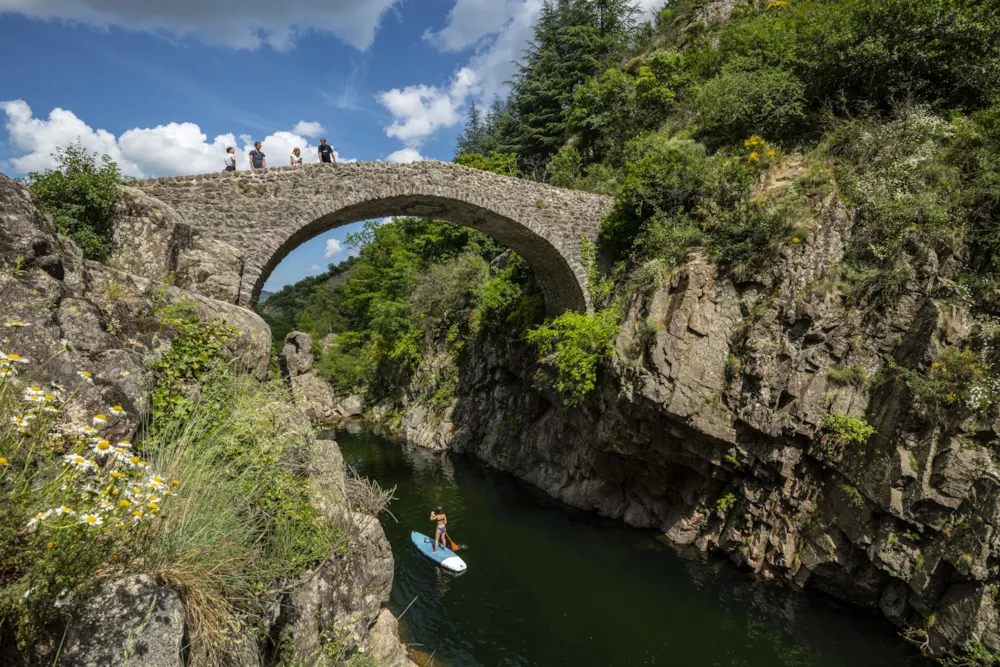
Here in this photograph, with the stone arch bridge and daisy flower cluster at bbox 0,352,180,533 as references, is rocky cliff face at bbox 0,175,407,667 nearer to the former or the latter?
daisy flower cluster at bbox 0,352,180,533

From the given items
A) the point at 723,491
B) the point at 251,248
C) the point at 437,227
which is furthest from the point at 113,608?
the point at 437,227

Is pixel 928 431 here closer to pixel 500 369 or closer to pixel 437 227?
pixel 500 369

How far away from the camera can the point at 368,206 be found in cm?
1107

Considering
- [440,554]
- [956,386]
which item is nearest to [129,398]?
[440,554]

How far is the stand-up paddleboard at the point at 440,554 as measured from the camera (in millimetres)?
9648

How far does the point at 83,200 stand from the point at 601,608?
10.3 m

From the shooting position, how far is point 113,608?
7.34 ft

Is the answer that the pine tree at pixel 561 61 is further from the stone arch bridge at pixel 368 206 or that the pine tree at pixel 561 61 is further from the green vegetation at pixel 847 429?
the green vegetation at pixel 847 429

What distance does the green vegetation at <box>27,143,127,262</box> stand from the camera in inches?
276

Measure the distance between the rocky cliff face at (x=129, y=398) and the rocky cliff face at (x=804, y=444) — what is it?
6679mm

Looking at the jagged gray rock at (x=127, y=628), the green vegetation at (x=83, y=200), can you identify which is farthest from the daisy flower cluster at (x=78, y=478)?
the green vegetation at (x=83, y=200)

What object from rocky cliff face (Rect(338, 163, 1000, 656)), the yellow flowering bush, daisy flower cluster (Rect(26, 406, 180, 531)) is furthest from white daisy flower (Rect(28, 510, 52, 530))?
the yellow flowering bush

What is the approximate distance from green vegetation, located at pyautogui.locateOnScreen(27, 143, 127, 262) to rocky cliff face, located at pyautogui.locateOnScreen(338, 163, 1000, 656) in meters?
9.19

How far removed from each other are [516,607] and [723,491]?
471cm
